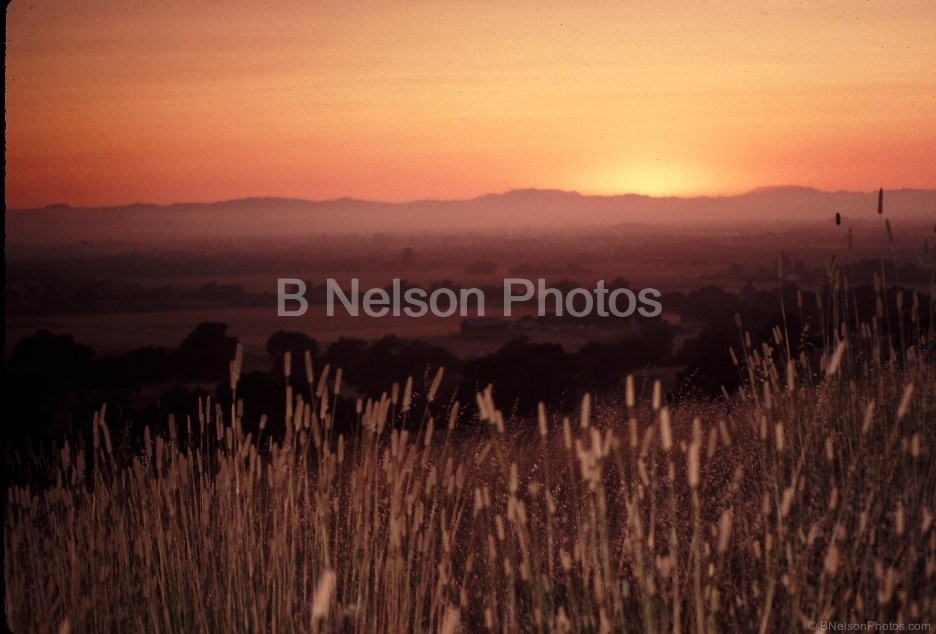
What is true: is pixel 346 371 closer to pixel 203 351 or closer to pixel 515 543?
pixel 203 351

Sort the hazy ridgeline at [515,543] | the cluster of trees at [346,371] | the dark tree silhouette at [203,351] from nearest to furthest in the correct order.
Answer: the hazy ridgeline at [515,543] → the cluster of trees at [346,371] → the dark tree silhouette at [203,351]

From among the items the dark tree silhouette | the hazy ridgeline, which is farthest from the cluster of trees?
the hazy ridgeline

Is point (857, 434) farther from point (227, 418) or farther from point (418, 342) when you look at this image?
point (418, 342)

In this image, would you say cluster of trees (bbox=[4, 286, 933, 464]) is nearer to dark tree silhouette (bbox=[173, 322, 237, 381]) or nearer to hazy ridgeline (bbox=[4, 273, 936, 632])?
dark tree silhouette (bbox=[173, 322, 237, 381])

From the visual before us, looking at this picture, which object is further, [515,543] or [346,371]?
[346,371]

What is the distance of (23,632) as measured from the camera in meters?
3.24

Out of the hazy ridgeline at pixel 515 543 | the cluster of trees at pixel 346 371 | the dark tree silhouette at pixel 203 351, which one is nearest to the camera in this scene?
the hazy ridgeline at pixel 515 543

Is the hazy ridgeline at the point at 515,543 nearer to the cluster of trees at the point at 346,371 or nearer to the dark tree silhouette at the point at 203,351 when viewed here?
the cluster of trees at the point at 346,371

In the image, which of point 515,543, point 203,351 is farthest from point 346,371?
point 515,543

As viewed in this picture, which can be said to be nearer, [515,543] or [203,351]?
[515,543]

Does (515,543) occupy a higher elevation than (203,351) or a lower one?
lower

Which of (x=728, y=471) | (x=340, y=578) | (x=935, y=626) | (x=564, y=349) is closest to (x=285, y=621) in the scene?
(x=340, y=578)

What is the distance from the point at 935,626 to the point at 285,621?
1.77 metres

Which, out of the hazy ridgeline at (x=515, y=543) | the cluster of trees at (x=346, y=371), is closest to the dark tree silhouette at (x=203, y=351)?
the cluster of trees at (x=346, y=371)
